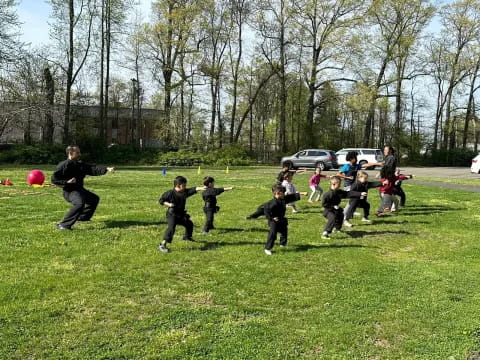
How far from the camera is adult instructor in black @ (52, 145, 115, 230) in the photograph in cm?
866

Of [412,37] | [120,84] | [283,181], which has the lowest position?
[283,181]

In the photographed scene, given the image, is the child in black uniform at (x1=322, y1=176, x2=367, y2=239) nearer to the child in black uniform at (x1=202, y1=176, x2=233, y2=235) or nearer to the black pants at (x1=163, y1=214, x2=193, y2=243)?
the child in black uniform at (x1=202, y1=176, x2=233, y2=235)

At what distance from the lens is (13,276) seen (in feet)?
19.0

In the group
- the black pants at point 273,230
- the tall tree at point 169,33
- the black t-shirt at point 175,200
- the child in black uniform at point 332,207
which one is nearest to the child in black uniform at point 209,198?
the black t-shirt at point 175,200

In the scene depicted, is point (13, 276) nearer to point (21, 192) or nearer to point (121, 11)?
point (21, 192)

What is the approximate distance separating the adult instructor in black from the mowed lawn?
0.30m

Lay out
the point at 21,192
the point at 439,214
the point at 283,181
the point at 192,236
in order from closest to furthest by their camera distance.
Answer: the point at 192,236 → the point at 283,181 → the point at 439,214 → the point at 21,192

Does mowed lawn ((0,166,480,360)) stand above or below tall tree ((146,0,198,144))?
below

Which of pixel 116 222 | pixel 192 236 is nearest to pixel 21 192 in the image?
pixel 116 222

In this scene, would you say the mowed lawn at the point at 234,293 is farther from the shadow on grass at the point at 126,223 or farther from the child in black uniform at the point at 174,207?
the child in black uniform at the point at 174,207

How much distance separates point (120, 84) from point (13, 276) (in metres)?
48.6

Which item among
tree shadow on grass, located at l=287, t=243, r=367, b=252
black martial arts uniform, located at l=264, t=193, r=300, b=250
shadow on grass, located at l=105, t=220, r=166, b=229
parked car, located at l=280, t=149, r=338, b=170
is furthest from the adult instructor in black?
parked car, located at l=280, t=149, r=338, b=170

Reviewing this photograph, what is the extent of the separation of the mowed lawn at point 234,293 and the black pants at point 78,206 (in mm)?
245

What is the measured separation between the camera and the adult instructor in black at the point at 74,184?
866 cm
